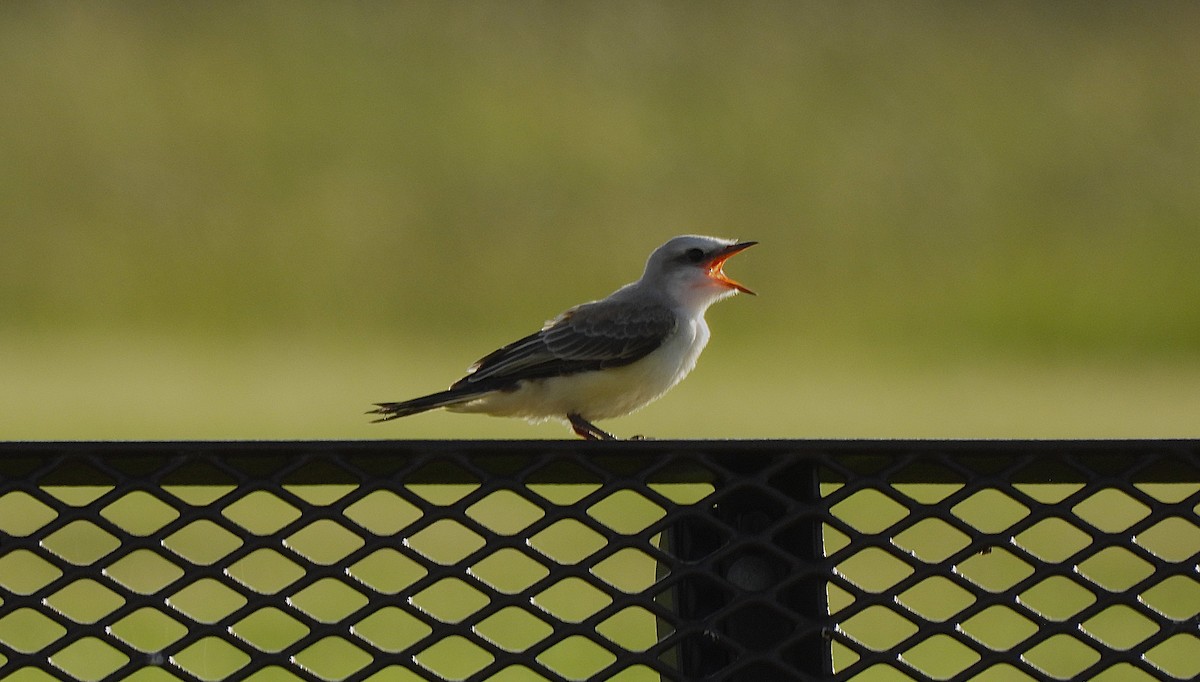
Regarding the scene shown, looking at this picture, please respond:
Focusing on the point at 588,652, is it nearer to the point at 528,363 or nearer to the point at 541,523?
the point at 528,363

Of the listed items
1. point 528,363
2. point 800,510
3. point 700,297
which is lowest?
point 800,510

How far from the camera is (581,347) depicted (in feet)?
14.8

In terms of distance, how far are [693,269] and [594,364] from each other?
1.89ft

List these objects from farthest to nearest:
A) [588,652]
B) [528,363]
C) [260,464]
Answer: [588,652]
[528,363]
[260,464]

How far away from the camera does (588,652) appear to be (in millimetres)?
8844

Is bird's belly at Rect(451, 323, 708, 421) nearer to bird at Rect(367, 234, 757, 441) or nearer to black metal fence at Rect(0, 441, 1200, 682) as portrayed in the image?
bird at Rect(367, 234, 757, 441)

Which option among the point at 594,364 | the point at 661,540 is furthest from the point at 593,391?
the point at 661,540

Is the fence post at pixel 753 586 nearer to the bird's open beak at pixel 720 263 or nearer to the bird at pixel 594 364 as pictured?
the bird at pixel 594 364

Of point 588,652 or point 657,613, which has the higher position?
point 588,652

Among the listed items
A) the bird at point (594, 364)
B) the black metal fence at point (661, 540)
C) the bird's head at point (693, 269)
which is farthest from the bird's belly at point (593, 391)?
the black metal fence at point (661, 540)

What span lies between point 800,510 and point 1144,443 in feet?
1.44

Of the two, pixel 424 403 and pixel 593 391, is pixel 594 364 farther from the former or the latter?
pixel 424 403

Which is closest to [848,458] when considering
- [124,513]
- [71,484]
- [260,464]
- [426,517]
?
[426,517]

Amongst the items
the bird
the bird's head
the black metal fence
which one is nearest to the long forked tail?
the bird
